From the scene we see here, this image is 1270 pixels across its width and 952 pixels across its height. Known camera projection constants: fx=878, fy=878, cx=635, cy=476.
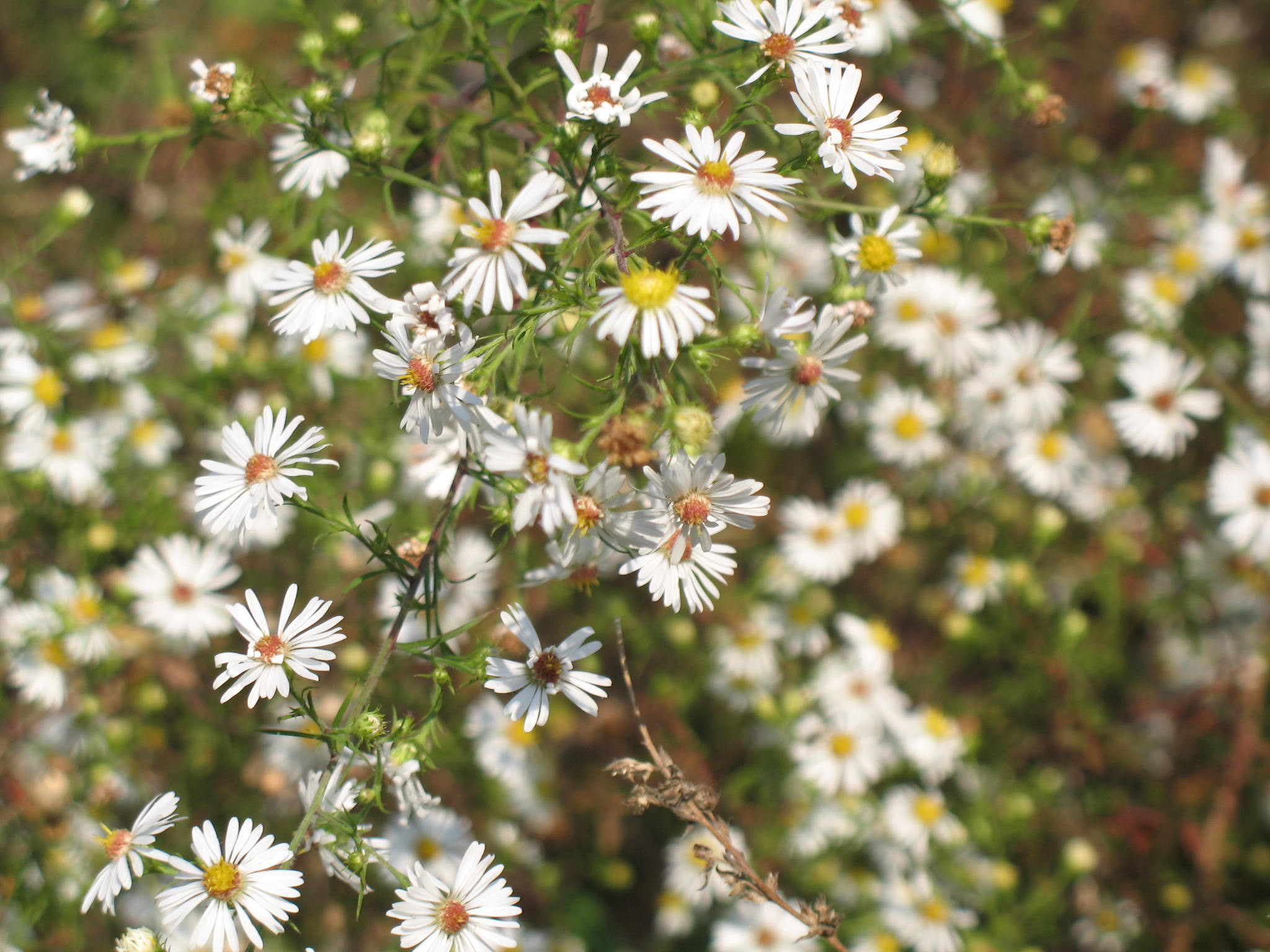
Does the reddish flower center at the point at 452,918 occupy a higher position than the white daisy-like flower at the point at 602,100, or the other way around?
the white daisy-like flower at the point at 602,100

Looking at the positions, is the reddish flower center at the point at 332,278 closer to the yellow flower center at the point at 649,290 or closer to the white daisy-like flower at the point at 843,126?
the yellow flower center at the point at 649,290

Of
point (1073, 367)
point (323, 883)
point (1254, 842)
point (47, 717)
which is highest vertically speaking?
point (1073, 367)

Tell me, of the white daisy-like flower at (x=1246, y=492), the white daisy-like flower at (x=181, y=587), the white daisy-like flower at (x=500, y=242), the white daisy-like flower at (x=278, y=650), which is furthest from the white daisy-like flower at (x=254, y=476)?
the white daisy-like flower at (x=1246, y=492)

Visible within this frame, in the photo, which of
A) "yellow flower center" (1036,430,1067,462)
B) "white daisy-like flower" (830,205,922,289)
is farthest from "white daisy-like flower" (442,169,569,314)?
"yellow flower center" (1036,430,1067,462)

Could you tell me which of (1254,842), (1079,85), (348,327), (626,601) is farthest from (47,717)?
(1079,85)

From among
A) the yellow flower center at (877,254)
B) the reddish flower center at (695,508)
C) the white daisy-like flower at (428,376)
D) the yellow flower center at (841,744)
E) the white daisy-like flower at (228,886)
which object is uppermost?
the yellow flower center at (877,254)

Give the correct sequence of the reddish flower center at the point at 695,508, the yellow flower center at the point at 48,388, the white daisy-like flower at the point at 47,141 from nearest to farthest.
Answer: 1. the reddish flower center at the point at 695,508
2. the white daisy-like flower at the point at 47,141
3. the yellow flower center at the point at 48,388

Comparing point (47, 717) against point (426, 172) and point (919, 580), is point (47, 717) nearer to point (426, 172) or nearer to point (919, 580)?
point (426, 172)
